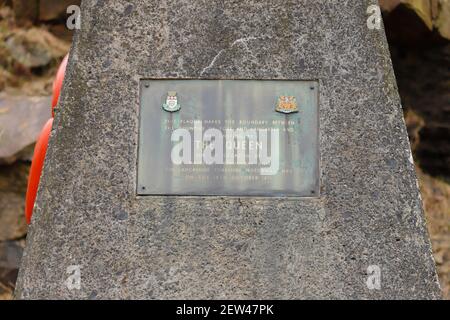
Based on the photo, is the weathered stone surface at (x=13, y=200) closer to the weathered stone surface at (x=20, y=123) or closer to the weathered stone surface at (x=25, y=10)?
the weathered stone surface at (x=20, y=123)

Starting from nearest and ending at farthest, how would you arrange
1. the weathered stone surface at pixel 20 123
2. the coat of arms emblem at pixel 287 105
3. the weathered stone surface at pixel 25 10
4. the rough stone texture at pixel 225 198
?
the rough stone texture at pixel 225 198
the coat of arms emblem at pixel 287 105
the weathered stone surface at pixel 20 123
the weathered stone surface at pixel 25 10

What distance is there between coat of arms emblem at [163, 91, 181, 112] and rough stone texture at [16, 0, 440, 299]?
9 cm

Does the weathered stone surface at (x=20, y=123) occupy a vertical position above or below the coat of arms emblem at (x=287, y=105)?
above

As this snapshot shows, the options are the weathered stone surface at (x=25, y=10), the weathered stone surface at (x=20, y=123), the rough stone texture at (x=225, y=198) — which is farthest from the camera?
the weathered stone surface at (x=25, y=10)

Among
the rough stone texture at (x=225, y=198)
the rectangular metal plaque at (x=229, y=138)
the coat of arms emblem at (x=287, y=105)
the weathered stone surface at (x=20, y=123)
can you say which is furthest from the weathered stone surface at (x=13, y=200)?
the coat of arms emblem at (x=287, y=105)

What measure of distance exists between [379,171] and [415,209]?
0.67 feet

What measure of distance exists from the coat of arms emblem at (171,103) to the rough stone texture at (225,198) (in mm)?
90

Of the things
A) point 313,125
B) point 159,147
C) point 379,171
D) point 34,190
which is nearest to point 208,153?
point 159,147

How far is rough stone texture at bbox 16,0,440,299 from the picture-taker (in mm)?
2912

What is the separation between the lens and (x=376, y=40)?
3127 mm

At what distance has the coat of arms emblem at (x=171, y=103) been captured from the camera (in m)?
3.06

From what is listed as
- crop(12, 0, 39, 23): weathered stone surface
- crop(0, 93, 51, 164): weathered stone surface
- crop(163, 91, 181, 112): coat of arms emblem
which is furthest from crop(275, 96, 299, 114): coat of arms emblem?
crop(12, 0, 39, 23): weathered stone surface
